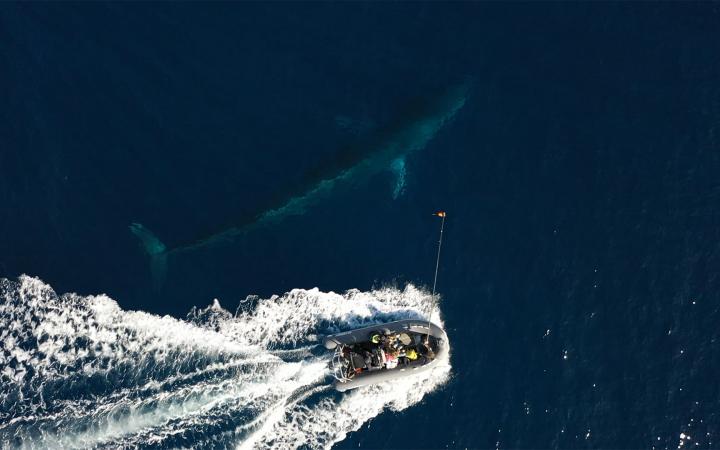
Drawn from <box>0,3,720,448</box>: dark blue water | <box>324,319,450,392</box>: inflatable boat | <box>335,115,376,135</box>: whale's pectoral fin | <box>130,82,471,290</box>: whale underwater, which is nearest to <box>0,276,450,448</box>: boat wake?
<box>324,319,450,392</box>: inflatable boat

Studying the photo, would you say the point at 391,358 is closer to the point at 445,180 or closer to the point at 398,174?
the point at 398,174

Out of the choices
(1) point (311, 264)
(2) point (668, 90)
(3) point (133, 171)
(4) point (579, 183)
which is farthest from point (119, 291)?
(2) point (668, 90)

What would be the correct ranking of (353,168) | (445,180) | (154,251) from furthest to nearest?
(445,180) → (353,168) → (154,251)

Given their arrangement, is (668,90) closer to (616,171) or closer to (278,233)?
(616,171)

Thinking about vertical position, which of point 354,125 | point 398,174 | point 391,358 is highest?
point 354,125

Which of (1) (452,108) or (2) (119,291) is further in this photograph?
(1) (452,108)

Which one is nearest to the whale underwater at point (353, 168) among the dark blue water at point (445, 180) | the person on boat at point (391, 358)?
the dark blue water at point (445, 180)

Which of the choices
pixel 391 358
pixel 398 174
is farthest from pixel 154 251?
pixel 398 174
